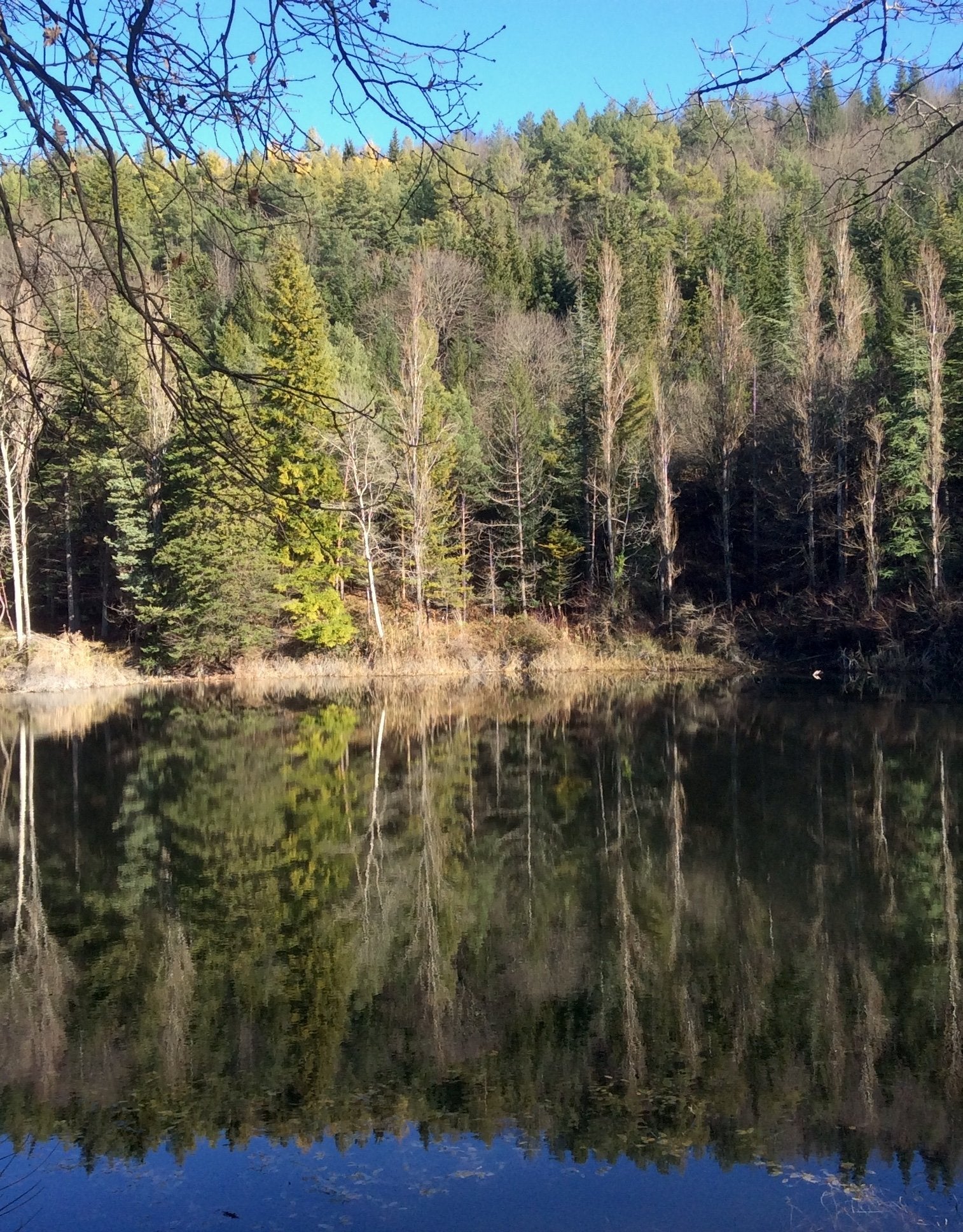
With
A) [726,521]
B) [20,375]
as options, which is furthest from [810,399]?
[20,375]

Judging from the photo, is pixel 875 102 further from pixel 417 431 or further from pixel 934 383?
pixel 417 431

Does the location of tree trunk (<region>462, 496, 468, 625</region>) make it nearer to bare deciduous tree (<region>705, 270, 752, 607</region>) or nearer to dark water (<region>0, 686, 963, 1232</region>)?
bare deciduous tree (<region>705, 270, 752, 607</region>)

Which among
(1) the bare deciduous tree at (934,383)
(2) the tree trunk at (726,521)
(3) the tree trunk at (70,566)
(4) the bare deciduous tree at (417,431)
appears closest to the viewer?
(1) the bare deciduous tree at (934,383)

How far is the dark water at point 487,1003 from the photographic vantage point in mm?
5031

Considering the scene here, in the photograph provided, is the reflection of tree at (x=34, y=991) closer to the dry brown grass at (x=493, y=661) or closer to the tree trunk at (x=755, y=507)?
the dry brown grass at (x=493, y=661)

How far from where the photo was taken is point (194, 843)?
1155 cm

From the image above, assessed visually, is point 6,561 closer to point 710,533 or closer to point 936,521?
point 710,533

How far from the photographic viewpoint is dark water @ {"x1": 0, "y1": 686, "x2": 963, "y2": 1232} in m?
5.03

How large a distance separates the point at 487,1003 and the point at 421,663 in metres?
23.4

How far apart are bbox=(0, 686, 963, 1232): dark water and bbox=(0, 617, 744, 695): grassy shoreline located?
1432 centimetres

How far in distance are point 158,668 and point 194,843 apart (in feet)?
68.0

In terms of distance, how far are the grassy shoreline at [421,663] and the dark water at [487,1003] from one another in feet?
47.0

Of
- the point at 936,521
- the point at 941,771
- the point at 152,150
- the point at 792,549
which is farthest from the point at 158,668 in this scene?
the point at 152,150

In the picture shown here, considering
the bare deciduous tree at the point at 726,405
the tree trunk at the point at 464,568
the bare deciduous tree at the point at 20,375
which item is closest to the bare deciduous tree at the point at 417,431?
the tree trunk at the point at 464,568
